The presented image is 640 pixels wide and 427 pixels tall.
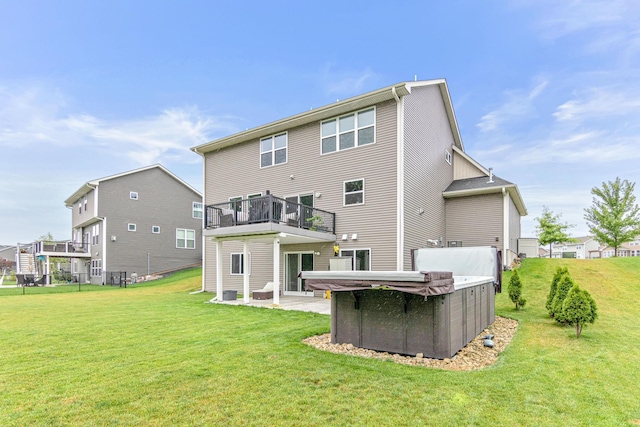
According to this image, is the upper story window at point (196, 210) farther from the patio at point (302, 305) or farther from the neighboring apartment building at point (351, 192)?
the patio at point (302, 305)

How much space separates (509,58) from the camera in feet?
55.1

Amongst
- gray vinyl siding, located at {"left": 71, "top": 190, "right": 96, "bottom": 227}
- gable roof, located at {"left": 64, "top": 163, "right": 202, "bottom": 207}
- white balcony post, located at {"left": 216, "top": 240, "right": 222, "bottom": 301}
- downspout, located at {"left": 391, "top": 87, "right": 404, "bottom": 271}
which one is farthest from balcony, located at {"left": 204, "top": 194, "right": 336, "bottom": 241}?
gray vinyl siding, located at {"left": 71, "top": 190, "right": 96, "bottom": 227}

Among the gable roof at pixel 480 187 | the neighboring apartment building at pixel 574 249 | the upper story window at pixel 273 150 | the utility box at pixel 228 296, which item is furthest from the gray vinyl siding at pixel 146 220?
the neighboring apartment building at pixel 574 249

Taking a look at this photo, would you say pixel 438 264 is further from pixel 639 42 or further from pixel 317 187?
pixel 639 42

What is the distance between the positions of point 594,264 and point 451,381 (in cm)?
1486

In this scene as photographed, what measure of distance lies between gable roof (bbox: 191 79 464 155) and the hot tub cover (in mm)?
8425

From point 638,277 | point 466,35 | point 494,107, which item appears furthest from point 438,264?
point 494,107

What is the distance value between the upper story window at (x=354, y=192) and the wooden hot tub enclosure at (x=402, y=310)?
6.98m

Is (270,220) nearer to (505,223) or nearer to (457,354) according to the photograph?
(457,354)

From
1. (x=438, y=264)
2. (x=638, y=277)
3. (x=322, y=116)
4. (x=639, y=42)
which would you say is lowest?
(x=638, y=277)

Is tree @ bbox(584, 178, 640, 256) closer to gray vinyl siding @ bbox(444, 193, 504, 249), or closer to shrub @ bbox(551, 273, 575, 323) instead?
gray vinyl siding @ bbox(444, 193, 504, 249)

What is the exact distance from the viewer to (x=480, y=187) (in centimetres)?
1482

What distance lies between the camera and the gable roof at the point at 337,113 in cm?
1204

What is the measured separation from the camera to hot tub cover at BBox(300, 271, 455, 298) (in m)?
4.61
